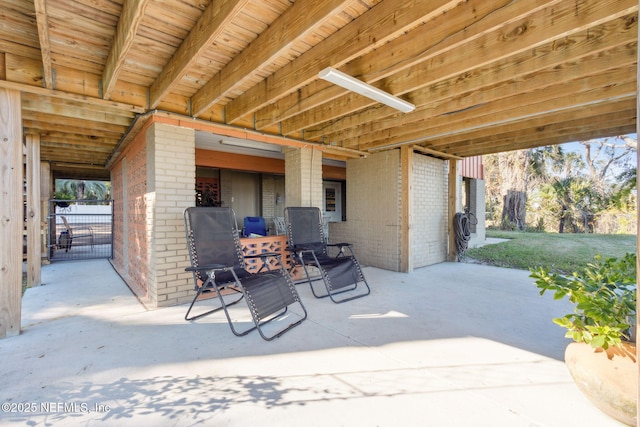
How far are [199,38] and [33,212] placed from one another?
15.1 ft

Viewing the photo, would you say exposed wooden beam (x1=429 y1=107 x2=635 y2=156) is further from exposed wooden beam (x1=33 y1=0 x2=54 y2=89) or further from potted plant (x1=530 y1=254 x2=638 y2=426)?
exposed wooden beam (x1=33 y1=0 x2=54 y2=89)

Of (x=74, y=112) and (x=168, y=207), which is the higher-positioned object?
(x=74, y=112)

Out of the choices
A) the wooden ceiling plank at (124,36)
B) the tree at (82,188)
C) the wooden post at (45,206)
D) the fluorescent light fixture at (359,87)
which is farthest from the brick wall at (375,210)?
the tree at (82,188)

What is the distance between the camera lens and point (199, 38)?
2.28 m

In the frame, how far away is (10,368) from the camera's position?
2295mm

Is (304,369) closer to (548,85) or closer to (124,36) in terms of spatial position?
(124,36)

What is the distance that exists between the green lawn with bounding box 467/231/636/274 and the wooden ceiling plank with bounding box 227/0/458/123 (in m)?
6.17

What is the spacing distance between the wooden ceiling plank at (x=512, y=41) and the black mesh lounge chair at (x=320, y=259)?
2448 mm

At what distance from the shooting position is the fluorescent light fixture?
2.60 meters

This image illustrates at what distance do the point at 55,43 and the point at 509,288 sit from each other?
21.2ft

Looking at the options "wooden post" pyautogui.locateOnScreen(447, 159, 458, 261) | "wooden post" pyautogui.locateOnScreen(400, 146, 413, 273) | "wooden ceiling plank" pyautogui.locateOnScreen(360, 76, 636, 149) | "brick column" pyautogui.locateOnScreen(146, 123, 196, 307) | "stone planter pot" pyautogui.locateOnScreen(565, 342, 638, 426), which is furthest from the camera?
"wooden post" pyautogui.locateOnScreen(447, 159, 458, 261)

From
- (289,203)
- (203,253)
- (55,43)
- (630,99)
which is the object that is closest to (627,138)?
(630,99)

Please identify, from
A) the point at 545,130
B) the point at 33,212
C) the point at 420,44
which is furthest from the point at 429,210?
the point at 33,212

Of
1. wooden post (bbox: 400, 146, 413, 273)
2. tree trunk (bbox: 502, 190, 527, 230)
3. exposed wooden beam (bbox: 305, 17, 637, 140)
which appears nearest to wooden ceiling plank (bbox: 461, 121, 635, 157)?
wooden post (bbox: 400, 146, 413, 273)
